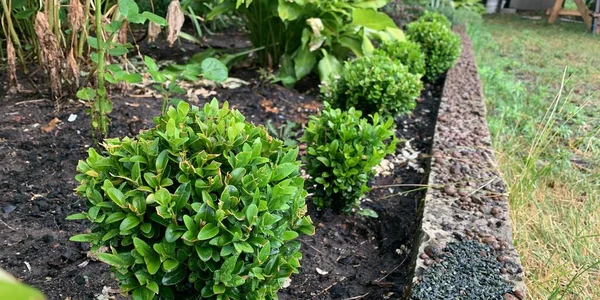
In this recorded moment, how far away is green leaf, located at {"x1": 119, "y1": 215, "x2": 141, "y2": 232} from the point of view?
116 centimetres

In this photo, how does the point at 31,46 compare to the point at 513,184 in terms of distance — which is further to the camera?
the point at 31,46

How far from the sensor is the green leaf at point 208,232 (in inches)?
44.6

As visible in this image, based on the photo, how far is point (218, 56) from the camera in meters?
4.01

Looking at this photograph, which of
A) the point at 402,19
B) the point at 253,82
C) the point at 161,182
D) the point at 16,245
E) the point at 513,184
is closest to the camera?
the point at 161,182

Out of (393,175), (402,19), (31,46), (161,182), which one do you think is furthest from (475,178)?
(402,19)

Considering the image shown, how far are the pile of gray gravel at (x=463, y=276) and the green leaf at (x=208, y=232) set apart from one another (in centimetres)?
64

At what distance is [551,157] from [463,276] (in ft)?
5.74

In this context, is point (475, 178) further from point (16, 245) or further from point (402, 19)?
point (402, 19)

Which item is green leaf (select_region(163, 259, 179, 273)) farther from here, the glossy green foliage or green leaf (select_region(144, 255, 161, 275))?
the glossy green foliage

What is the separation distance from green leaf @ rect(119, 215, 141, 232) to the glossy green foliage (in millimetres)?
2354

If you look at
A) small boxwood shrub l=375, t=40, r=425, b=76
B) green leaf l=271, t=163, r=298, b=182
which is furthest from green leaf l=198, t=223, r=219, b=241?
small boxwood shrub l=375, t=40, r=425, b=76

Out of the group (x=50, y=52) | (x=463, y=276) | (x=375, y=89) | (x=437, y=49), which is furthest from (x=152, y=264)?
(x=437, y=49)

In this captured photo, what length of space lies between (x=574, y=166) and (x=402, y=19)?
343cm

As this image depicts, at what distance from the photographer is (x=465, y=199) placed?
2.03m
